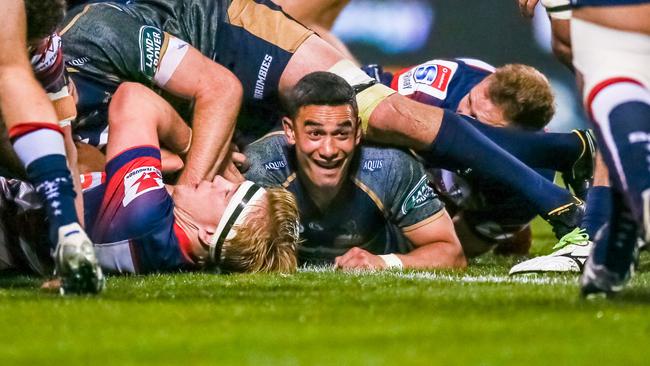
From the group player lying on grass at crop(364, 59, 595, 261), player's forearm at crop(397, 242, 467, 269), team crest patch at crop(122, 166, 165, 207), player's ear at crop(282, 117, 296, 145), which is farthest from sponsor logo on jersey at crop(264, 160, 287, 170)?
player lying on grass at crop(364, 59, 595, 261)

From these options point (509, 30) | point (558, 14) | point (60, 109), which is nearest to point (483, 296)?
point (558, 14)

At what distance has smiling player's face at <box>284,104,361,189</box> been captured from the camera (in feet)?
19.0

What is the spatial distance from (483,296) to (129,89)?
6.97 feet

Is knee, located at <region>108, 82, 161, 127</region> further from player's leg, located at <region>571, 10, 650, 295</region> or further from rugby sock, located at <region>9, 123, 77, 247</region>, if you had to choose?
player's leg, located at <region>571, 10, 650, 295</region>

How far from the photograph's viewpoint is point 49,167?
4.20m

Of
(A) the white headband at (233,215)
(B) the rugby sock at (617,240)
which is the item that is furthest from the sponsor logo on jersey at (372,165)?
(B) the rugby sock at (617,240)

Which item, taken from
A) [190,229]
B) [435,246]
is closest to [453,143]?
[435,246]

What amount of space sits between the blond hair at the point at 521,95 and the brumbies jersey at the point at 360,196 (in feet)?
3.76

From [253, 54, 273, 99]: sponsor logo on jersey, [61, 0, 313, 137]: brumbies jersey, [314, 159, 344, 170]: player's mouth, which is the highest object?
[61, 0, 313, 137]: brumbies jersey

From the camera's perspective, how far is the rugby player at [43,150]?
412cm

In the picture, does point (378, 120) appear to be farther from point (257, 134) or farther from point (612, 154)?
point (612, 154)

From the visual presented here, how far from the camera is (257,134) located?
674 centimetres

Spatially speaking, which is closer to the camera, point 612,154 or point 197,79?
point 612,154

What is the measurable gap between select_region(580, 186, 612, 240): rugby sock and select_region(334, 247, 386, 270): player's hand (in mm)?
933
